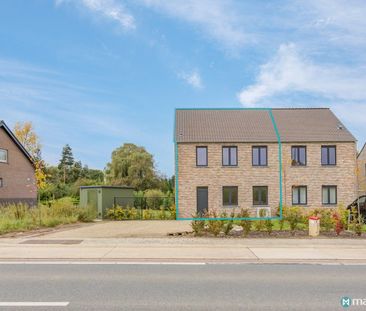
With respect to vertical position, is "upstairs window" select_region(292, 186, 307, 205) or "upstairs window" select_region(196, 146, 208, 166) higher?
"upstairs window" select_region(196, 146, 208, 166)

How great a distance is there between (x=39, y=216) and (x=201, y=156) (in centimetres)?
1418

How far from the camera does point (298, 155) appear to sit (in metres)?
32.7

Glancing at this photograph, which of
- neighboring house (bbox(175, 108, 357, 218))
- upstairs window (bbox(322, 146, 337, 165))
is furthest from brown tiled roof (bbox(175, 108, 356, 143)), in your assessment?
upstairs window (bbox(322, 146, 337, 165))

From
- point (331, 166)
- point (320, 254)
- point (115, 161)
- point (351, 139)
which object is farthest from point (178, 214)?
point (115, 161)

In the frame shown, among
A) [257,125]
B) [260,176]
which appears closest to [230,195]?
[260,176]

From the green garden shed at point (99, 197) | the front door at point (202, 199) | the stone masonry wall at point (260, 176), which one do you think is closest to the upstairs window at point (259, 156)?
the stone masonry wall at point (260, 176)

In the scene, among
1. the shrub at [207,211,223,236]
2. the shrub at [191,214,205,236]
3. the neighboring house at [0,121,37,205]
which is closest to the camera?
the shrub at [207,211,223,236]

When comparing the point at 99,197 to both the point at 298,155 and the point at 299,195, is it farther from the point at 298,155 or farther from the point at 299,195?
the point at 298,155

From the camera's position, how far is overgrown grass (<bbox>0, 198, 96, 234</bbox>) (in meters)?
18.8

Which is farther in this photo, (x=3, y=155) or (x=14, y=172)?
(x=14, y=172)

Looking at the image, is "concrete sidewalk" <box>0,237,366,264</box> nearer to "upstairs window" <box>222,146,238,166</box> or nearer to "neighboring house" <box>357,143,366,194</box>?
"upstairs window" <box>222,146,238,166</box>
